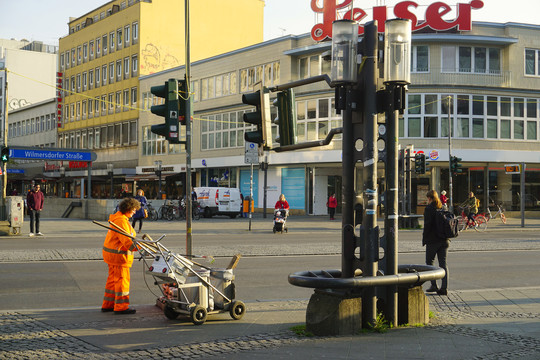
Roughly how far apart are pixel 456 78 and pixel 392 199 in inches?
1374

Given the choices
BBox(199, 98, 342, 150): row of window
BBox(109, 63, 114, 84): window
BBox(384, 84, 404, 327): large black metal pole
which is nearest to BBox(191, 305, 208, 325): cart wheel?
BBox(384, 84, 404, 327): large black metal pole

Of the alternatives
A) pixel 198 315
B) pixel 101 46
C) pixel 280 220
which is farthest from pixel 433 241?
pixel 101 46

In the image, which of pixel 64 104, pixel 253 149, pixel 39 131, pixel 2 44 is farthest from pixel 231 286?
pixel 2 44

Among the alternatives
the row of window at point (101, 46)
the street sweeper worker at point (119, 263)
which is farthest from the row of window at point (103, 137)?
the street sweeper worker at point (119, 263)

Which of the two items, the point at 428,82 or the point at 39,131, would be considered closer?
the point at 428,82

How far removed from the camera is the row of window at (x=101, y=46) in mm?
62594

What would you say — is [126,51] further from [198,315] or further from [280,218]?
[198,315]

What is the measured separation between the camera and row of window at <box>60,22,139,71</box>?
62.6 meters

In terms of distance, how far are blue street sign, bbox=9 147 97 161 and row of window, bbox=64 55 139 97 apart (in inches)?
1078

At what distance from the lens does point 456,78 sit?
4047cm

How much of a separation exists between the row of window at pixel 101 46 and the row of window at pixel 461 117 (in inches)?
1232

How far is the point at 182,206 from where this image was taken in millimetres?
36875

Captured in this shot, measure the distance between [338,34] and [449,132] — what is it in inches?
1250

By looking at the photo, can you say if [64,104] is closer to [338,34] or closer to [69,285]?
[69,285]
